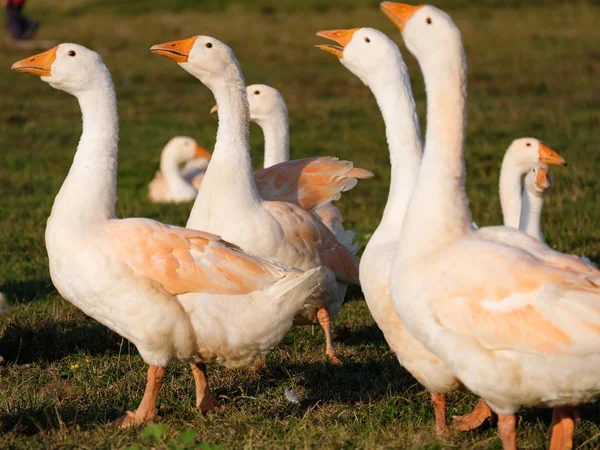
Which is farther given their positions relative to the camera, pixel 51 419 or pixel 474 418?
pixel 474 418

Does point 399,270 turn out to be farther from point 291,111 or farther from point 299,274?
point 291,111

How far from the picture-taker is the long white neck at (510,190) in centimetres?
769

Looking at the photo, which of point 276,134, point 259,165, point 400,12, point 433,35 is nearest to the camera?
point 433,35

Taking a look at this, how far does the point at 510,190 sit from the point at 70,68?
12.5ft

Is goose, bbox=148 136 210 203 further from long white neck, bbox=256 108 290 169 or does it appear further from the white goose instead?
the white goose

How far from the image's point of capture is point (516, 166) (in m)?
7.70

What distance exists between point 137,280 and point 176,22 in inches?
1142

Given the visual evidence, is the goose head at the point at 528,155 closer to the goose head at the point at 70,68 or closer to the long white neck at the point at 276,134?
the long white neck at the point at 276,134

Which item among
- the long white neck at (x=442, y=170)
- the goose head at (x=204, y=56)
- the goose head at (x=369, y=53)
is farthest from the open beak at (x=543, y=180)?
the long white neck at (x=442, y=170)

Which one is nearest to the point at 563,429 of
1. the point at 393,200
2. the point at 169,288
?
the point at 393,200

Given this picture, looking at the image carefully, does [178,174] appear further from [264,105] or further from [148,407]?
[148,407]

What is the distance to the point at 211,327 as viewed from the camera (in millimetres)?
5141

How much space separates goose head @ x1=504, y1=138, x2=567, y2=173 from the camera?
7.40 m

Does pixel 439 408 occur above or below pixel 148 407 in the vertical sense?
above
